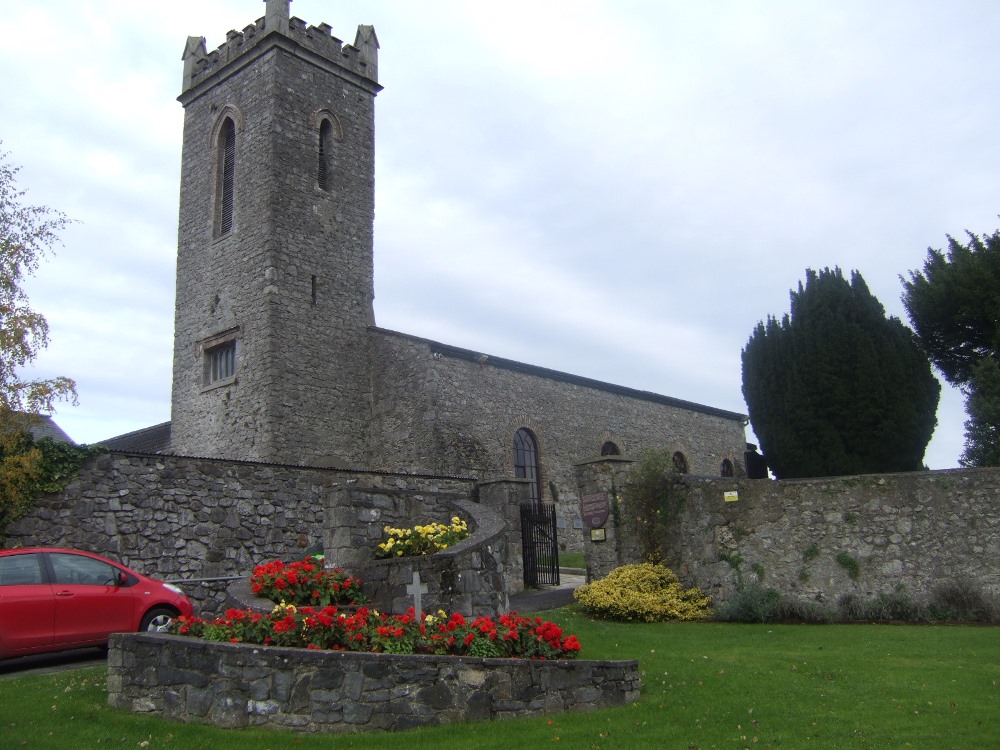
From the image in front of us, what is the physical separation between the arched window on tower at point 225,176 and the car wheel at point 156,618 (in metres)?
15.9

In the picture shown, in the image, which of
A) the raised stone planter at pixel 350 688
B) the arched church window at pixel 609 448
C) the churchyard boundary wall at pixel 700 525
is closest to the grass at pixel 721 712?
the raised stone planter at pixel 350 688

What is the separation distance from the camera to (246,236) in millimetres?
23734

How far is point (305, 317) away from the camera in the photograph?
916 inches

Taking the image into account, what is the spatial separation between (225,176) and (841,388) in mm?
18863

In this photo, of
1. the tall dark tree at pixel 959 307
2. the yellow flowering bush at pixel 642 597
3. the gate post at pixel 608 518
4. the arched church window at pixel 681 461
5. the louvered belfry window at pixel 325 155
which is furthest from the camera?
the arched church window at pixel 681 461

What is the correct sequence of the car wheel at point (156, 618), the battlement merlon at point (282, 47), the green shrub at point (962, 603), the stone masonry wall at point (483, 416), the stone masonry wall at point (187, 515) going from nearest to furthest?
1. the car wheel at point (156, 618)
2. the green shrub at point (962, 603)
3. the stone masonry wall at point (187, 515)
4. the stone masonry wall at point (483, 416)
5. the battlement merlon at point (282, 47)

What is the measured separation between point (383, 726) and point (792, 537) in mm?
8548

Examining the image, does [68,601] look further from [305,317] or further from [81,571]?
[305,317]

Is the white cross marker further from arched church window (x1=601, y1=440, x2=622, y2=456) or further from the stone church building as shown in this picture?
arched church window (x1=601, y1=440, x2=622, y2=456)

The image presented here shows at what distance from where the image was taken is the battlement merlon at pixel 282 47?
2441 cm

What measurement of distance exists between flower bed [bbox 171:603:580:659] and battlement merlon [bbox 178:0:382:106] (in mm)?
20325

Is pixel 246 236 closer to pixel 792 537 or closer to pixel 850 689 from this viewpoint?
pixel 792 537

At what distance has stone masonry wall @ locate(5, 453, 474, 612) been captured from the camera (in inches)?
511

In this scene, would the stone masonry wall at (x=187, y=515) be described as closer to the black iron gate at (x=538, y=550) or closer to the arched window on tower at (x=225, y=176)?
the black iron gate at (x=538, y=550)
